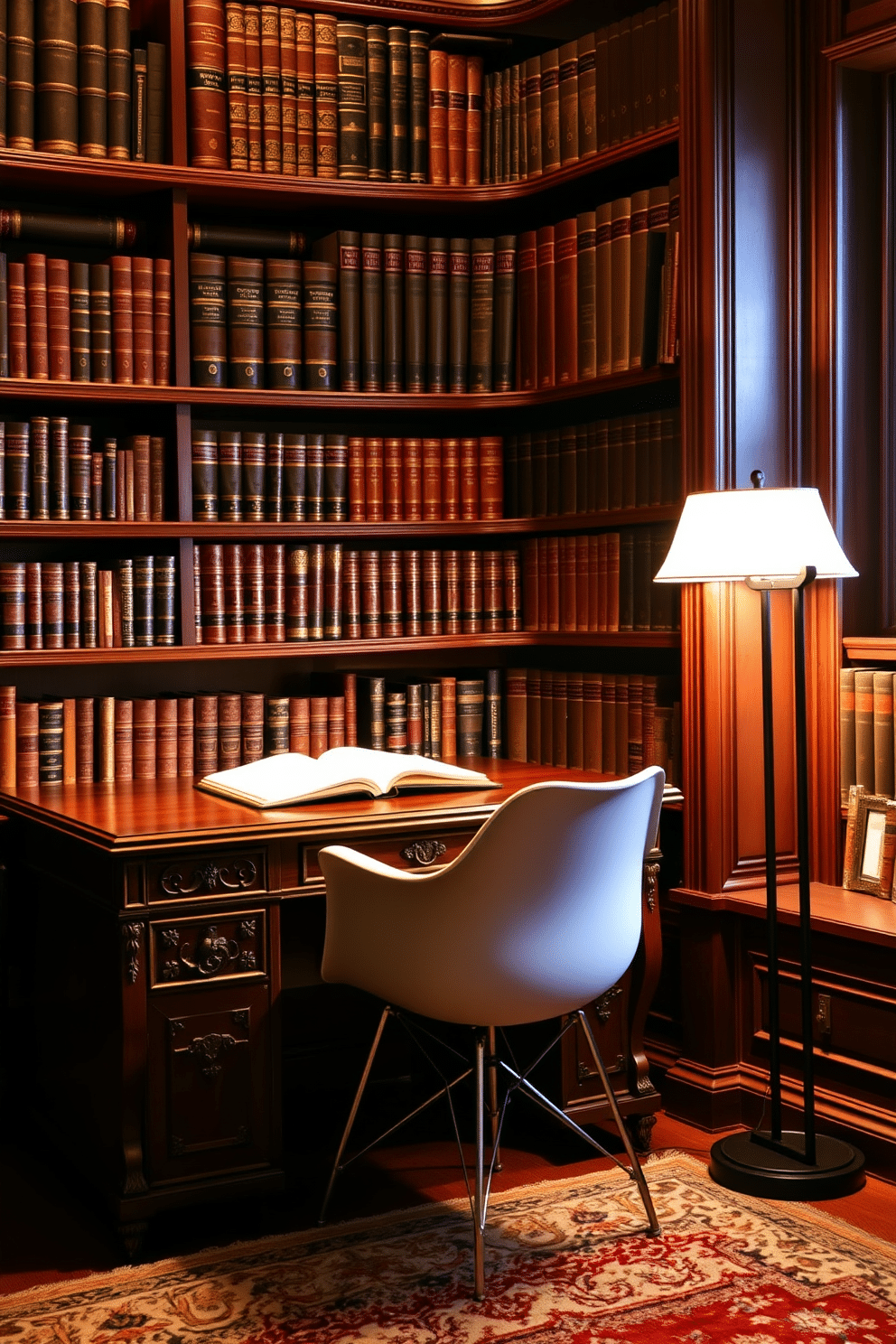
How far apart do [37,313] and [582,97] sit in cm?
141

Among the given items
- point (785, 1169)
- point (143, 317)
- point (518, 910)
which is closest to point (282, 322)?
point (143, 317)

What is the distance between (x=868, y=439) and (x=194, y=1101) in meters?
2.04

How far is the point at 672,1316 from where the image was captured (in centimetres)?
230

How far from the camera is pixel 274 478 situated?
3516 mm

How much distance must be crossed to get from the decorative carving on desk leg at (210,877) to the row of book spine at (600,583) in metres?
1.23

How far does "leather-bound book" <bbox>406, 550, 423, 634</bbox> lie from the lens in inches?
145

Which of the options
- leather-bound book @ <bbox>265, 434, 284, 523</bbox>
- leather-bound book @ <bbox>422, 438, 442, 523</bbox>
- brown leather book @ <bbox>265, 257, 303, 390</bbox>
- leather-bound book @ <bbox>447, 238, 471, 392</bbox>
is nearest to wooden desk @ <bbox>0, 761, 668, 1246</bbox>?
leather-bound book @ <bbox>265, 434, 284, 523</bbox>

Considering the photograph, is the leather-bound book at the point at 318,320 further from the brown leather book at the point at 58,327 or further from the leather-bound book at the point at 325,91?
the brown leather book at the point at 58,327

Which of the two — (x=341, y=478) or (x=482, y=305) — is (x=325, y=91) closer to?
(x=482, y=305)

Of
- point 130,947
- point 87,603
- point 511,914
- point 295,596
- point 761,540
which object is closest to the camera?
point 511,914

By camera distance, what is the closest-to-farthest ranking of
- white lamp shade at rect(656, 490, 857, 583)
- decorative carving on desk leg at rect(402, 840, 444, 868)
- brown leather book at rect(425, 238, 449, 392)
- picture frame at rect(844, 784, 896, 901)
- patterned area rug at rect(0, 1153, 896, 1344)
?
1. patterned area rug at rect(0, 1153, 896, 1344)
2. white lamp shade at rect(656, 490, 857, 583)
3. decorative carving on desk leg at rect(402, 840, 444, 868)
4. picture frame at rect(844, 784, 896, 901)
5. brown leather book at rect(425, 238, 449, 392)

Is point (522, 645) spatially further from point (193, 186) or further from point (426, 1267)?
point (426, 1267)

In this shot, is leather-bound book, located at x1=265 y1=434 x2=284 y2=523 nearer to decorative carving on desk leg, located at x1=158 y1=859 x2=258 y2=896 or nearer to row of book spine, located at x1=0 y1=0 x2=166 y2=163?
row of book spine, located at x1=0 y1=0 x2=166 y2=163

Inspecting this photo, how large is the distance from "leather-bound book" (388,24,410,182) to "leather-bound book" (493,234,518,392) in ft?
1.03
